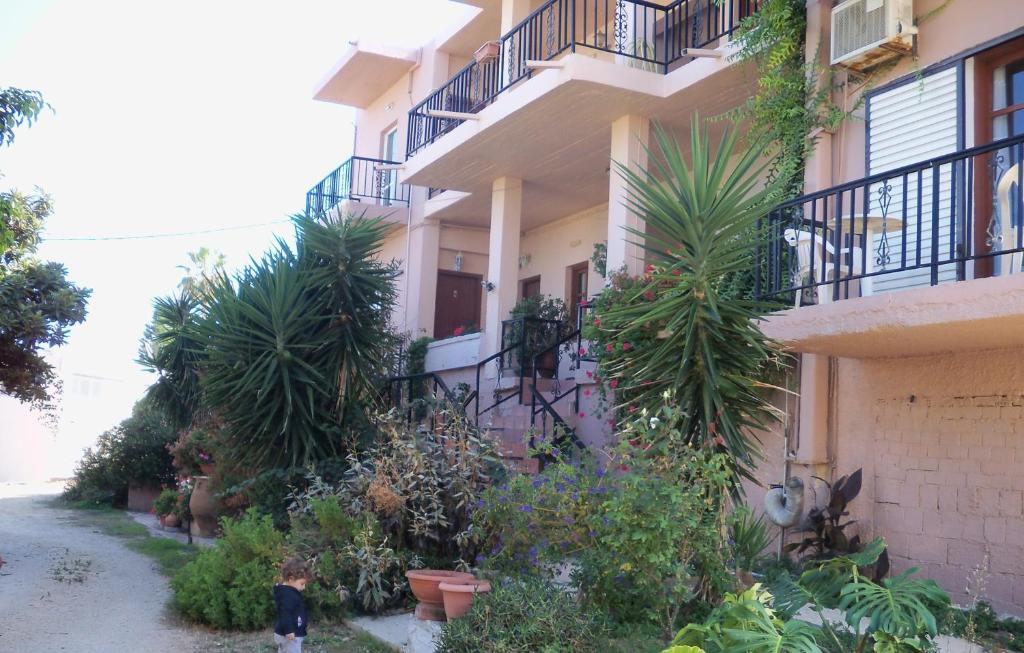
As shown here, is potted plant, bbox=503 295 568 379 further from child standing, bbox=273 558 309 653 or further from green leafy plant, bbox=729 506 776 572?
child standing, bbox=273 558 309 653

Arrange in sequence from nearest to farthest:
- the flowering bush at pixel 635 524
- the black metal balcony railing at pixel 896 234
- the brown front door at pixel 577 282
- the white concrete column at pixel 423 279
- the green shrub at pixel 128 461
Result: the flowering bush at pixel 635 524
the black metal balcony railing at pixel 896 234
the brown front door at pixel 577 282
the white concrete column at pixel 423 279
the green shrub at pixel 128 461

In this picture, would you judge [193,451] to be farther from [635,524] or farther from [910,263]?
[910,263]

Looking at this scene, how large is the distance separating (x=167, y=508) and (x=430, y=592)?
10.0m

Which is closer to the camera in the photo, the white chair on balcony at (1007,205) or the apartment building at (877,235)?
the white chair on balcony at (1007,205)

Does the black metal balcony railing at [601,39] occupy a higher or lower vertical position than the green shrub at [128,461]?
higher

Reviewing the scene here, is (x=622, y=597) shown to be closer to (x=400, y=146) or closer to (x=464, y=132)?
(x=464, y=132)

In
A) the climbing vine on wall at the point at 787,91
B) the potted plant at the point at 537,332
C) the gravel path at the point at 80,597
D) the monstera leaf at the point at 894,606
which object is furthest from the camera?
the potted plant at the point at 537,332

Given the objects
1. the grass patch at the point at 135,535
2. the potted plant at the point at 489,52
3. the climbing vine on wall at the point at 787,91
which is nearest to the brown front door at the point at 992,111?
the climbing vine on wall at the point at 787,91

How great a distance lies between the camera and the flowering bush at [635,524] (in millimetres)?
5375

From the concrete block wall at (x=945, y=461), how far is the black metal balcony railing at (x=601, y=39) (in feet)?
14.4

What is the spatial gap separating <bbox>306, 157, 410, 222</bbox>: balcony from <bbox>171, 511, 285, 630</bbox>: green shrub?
974cm

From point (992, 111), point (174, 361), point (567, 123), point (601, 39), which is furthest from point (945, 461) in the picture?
point (174, 361)

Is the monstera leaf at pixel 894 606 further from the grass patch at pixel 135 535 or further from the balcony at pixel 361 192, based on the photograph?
the balcony at pixel 361 192

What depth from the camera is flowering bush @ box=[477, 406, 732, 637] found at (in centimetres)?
538
